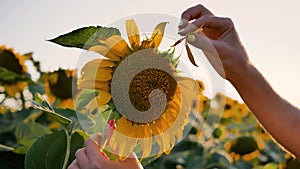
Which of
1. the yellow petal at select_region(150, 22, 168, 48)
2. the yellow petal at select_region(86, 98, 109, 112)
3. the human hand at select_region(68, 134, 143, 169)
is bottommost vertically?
the human hand at select_region(68, 134, 143, 169)

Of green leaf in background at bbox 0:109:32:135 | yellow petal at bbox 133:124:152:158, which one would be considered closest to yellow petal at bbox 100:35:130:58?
yellow petal at bbox 133:124:152:158

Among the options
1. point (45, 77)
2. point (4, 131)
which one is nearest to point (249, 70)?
point (4, 131)

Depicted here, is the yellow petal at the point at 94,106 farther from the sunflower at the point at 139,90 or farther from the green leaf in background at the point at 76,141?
the green leaf in background at the point at 76,141

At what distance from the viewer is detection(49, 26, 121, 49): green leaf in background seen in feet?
3.14

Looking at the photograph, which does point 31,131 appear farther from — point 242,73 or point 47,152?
point 242,73

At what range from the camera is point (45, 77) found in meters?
3.15

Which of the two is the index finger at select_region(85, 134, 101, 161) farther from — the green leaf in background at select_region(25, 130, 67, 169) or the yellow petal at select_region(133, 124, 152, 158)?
the green leaf in background at select_region(25, 130, 67, 169)

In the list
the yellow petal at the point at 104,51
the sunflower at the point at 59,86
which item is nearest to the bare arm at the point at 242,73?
the yellow petal at the point at 104,51

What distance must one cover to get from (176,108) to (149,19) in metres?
0.15

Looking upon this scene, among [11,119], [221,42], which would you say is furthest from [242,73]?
[11,119]

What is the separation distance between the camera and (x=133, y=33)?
3.17 ft

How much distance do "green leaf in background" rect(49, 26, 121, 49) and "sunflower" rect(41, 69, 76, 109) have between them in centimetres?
213

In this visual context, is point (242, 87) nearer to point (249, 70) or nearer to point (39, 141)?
point (249, 70)

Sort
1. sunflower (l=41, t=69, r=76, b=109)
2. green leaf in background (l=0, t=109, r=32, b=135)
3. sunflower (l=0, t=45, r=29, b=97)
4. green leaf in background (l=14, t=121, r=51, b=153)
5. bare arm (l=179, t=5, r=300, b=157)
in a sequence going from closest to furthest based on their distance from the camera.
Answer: bare arm (l=179, t=5, r=300, b=157) → green leaf in background (l=14, t=121, r=51, b=153) → green leaf in background (l=0, t=109, r=32, b=135) → sunflower (l=41, t=69, r=76, b=109) → sunflower (l=0, t=45, r=29, b=97)
